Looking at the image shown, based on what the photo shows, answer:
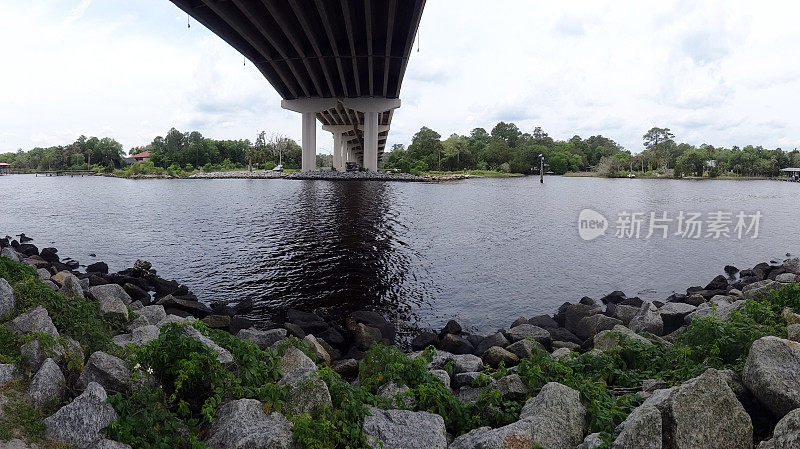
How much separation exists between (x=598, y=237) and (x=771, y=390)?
2095 cm

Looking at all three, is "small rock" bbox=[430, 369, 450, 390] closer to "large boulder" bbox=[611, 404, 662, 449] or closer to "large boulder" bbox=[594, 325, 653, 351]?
"large boulder" bbox=[611, 404, 662, 449]

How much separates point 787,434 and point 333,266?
14.2m

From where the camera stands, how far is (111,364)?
5.17 metres

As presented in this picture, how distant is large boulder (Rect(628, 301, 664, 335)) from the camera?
9.77m

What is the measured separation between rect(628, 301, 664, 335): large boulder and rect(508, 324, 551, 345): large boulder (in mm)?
1910

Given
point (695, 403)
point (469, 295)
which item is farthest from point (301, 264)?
point (695, 403)

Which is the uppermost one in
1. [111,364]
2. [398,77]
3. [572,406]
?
[398,77]

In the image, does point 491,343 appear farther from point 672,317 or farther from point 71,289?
point 71,289

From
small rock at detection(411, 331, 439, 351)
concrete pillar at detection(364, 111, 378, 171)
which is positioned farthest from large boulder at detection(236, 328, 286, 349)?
concrete pillar at detection(364, 111, 378, 171)

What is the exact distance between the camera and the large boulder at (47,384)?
470 cm

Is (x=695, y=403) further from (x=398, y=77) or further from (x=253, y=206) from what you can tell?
(x=398, y=77)

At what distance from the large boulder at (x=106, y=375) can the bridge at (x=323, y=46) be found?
3210 cm

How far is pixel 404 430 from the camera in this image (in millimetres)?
4902

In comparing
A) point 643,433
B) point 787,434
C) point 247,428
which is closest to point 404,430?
point 247,428
